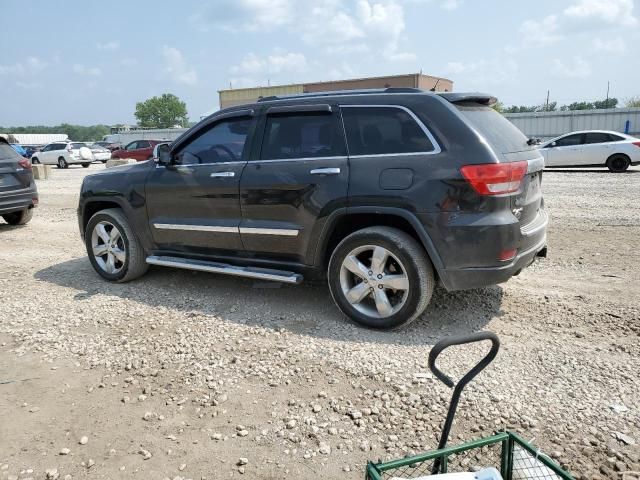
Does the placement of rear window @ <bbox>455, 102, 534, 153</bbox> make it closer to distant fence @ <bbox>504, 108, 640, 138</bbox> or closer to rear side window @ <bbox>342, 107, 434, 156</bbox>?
rear side window @ <bbox>342, 107, 434, 156</bbox>

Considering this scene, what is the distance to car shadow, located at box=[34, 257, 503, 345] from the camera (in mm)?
4262

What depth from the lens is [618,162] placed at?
16.4 meters

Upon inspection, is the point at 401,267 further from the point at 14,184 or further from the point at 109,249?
the point at 14,184

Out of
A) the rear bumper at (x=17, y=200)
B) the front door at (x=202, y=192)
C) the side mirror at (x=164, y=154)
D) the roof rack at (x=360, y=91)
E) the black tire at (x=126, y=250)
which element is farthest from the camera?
the rear bumper at (x=17, y=200)

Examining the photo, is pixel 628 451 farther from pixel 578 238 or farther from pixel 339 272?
pixel 578 238

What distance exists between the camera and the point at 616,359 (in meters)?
3.64

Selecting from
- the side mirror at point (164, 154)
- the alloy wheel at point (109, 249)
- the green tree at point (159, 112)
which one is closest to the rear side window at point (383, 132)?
the side mirror at point (164, 154)

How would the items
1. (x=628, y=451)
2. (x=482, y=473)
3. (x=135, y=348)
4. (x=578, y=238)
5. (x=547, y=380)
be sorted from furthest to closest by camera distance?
(x=578, y=238), (x=135, y=348), (x=547, y=380), (x=628, y=451), (x=482, y=473)

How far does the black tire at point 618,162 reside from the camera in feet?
53.4

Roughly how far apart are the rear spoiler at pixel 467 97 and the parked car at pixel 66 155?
99.2ft

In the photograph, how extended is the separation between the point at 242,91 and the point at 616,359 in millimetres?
42675

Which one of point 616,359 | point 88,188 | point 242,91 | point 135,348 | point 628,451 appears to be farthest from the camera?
point 242,91

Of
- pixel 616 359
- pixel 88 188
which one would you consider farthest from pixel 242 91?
pixel 616 359

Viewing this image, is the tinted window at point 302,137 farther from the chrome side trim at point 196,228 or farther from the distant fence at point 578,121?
the distant fence at point 578,121
